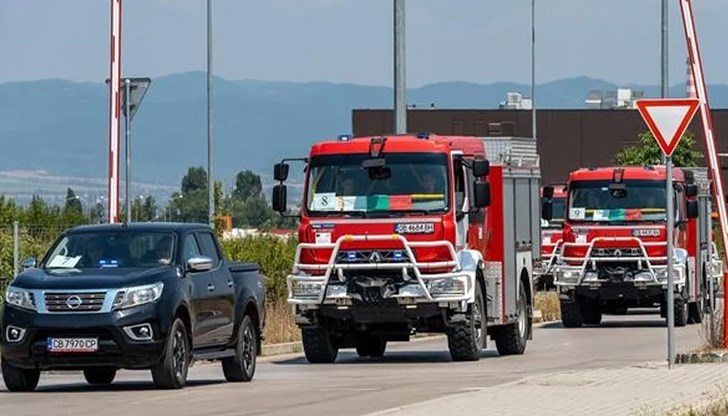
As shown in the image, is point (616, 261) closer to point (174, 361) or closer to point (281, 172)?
point (281, 172)

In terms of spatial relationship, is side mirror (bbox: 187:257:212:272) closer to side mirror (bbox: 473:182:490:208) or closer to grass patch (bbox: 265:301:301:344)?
side mirror (bbox: 473:182:490:208)

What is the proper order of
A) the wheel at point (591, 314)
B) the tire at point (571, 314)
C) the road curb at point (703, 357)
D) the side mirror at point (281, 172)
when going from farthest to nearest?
the wheel at point (591, 314), the tire at point (571, 314), the side mirror at point (281, 172), the road curb at point (703, 357)

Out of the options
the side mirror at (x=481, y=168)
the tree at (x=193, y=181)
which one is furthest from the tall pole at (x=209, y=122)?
the tree at (x=193, y=181)

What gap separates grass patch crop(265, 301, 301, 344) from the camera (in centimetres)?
3403

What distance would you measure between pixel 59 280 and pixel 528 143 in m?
12.6

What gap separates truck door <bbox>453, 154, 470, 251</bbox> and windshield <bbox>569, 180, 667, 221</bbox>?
12141 mm

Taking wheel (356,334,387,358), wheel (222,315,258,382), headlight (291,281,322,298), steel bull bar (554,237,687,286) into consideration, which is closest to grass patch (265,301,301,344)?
wheel (356,334,387,358)

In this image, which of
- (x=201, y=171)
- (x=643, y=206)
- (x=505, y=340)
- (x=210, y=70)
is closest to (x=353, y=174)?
(x=505, y=340)

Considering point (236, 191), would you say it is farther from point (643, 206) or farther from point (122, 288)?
point (122, 288)

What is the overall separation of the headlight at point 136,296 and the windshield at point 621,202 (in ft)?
65.2

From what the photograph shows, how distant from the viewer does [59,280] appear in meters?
22.0

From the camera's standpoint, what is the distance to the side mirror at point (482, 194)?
2875 cm

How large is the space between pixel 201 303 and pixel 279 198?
272 inches

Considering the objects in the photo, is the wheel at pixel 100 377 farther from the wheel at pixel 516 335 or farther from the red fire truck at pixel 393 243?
the wheel at pixel 516 335
